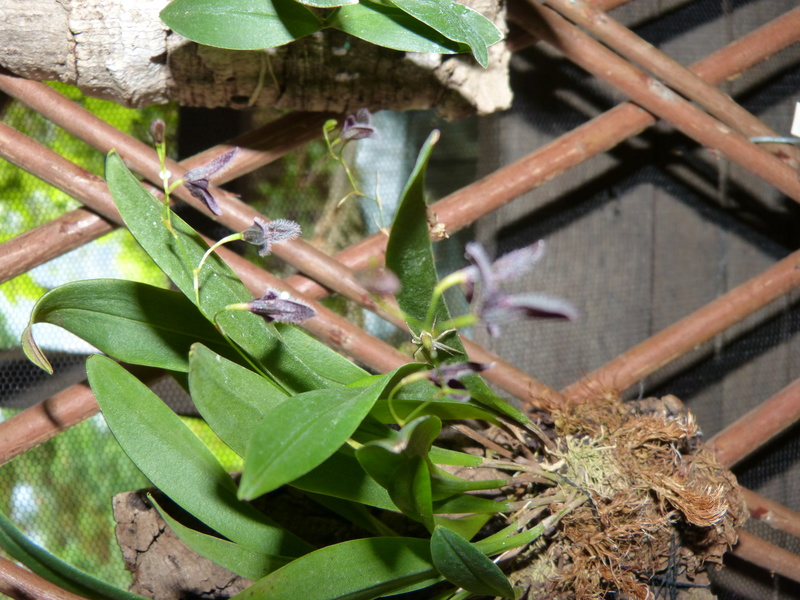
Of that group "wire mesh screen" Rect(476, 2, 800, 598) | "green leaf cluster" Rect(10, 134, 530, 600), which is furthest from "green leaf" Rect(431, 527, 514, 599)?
"wire mesh screen" Rect(476, 2, 800, 598)

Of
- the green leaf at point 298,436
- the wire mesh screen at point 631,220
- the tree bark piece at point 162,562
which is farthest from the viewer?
the wire mesh screen at point 631,220

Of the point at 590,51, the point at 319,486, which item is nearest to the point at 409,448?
the point at 319,486

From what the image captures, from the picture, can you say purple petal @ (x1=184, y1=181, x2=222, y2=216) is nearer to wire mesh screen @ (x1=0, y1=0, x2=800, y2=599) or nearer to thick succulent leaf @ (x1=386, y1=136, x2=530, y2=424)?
thick succulent leaf @ (x1=386, y1=136, x2=530, y2=424)

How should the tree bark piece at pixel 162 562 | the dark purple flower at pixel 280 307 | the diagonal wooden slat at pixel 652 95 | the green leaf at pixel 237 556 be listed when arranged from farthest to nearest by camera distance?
the diagonal wooden slat at pixel 652 95 < the tree bark piece at pixel 162 562 < the green leaf at pixel 237 556 < the dark purple flower at pixel 280 307

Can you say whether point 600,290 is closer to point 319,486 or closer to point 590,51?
point 590,51

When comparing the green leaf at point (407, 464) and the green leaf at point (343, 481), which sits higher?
the green leaf at point (343, 481)

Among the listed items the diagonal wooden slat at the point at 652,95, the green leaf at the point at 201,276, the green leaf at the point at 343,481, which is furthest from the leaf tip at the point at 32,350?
the diagonal wooden slat at the point at 652,95

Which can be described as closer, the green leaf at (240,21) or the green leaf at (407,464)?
the green leaf at (407,464)

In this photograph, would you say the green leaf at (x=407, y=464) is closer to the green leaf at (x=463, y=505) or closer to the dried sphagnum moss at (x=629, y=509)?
the green leaf at (x=463, y=505)
